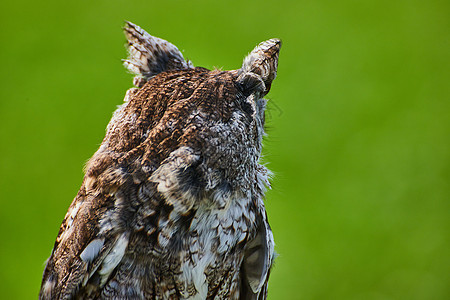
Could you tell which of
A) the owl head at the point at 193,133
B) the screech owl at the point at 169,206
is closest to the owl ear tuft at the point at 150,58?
the owl head at the point at 193,133

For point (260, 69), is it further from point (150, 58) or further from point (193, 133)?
point (150, 58)

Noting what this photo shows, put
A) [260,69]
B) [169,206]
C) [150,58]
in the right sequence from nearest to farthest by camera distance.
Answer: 1. [169,206]
2. [260,69]
3. [150,58]

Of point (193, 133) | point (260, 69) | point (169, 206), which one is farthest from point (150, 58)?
point (169, 206)

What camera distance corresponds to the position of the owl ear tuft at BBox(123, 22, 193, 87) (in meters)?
1.84

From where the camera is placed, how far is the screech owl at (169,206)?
135cm

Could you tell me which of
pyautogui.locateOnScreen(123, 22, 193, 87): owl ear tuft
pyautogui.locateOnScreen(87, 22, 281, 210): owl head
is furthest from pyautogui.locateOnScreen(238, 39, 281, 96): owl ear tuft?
pyautogui.locateOnScreen(123, 22, 193, 87): owl ear tuft

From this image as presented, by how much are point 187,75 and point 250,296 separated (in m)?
0.84

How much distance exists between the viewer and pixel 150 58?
1.84 metres

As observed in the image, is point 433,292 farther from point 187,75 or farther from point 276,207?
point 187,75

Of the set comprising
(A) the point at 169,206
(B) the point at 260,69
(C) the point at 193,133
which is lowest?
(A) the point at 169,206

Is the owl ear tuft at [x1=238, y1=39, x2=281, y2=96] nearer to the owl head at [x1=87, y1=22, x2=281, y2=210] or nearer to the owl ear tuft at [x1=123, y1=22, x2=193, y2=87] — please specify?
the owl head at [x1=87, y1=22, x2=281, y2=210]

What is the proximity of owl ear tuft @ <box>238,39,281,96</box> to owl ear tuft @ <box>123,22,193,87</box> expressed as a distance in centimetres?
34

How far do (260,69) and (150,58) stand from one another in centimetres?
50

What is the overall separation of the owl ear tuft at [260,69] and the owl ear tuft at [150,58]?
34 cm
